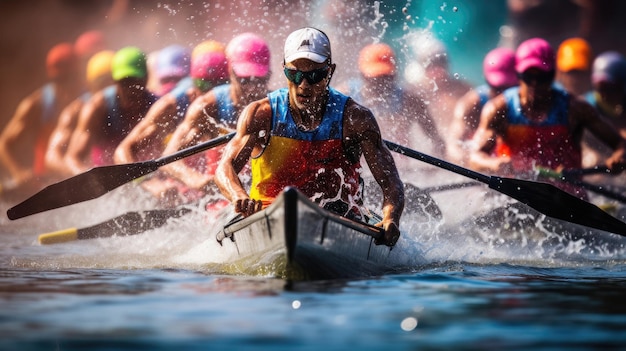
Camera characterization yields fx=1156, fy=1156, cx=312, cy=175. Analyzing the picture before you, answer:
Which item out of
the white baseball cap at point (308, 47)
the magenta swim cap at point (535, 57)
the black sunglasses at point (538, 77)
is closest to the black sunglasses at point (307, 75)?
the white baseball cap at point (308, 47)

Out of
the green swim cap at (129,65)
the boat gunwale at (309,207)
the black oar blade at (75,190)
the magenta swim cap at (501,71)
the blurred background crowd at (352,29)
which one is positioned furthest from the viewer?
the blurred background crowd at (352,29)

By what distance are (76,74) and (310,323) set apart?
15.5 metres

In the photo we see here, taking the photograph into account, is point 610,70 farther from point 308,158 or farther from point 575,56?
point 308,158

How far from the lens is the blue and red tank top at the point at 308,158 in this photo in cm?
770

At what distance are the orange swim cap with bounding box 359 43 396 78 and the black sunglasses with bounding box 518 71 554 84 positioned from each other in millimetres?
2151

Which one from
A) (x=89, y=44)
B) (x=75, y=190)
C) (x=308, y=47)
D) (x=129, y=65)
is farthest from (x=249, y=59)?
(x=89, y=44)

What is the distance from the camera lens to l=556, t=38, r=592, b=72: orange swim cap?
18266mm

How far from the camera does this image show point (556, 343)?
4766 mm

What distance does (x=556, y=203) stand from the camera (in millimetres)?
9102

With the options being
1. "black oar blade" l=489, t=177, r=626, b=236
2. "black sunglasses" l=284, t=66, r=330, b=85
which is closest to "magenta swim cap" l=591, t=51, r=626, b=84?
"black oar blade" l=489, t=177, r=626, b=236

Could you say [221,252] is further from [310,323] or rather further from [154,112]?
[154,112]

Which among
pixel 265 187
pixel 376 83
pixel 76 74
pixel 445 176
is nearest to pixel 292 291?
pixel 265 187

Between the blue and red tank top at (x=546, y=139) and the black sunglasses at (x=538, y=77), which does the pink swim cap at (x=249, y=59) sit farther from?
the black sunglasses at (x=538, y=77)

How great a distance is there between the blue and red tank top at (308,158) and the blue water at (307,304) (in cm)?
64
